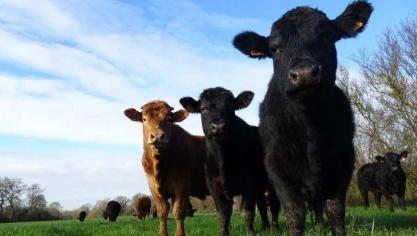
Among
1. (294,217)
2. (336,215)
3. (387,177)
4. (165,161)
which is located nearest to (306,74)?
(294,217)

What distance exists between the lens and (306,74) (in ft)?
14.0

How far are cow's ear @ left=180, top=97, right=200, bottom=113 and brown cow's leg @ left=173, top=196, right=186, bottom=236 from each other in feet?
5.34

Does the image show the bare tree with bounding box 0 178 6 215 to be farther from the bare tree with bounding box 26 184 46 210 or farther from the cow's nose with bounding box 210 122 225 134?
the cow's nose with bounding box 210 122 225 134

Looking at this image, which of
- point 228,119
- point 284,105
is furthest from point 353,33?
point 228,119

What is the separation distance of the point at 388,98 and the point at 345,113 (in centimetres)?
2445

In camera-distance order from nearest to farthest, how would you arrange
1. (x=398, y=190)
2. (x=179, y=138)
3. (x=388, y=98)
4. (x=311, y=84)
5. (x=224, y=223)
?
1. (x=311, y=84)
2. (x=224, y=223)
3. (x=179, y=138)
4. (x=398, y=190)
5. (x=388, y=98)

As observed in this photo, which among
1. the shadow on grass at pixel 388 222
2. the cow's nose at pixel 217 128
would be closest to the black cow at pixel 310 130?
the cow's nose at pixel 217 128

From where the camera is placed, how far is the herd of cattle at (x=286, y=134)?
5.06 m

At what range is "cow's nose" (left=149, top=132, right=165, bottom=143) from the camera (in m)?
8.40

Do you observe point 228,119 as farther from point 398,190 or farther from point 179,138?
point 398,190

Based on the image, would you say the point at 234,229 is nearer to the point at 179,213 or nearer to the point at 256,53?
the point at 179,213

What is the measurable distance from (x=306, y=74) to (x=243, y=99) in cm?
474

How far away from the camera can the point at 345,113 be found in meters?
5.82

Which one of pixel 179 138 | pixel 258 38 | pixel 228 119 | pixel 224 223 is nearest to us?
pixel 258 38
